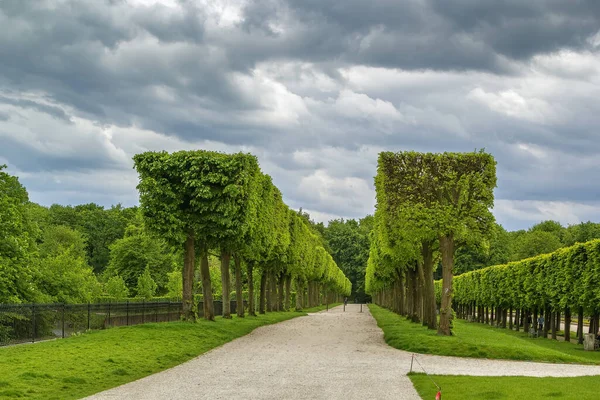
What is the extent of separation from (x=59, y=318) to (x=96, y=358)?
924cm

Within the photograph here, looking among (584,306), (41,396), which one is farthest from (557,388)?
(584,306)

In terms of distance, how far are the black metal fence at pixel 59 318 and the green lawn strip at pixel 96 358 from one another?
3.70ft

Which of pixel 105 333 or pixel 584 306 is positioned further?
pixel 584 306

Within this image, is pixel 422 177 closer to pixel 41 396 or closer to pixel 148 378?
pixel 148 378

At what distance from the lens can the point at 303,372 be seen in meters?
20.2

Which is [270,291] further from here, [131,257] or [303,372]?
[303,372]

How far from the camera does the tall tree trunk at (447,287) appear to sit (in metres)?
33.9

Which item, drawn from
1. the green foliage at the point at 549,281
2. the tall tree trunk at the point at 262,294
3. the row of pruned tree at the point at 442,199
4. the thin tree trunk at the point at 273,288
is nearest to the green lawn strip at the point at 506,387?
the row of pruned tree at the point at 442,199

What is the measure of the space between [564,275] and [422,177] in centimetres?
1428

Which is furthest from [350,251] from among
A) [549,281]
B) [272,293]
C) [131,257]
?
[549,281]

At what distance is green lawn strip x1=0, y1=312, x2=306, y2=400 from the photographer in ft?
53.9

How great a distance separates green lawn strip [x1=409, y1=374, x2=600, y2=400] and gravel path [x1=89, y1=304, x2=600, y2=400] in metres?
0.56

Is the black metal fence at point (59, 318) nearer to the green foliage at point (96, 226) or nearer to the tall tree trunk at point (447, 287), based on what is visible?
the tall tree trunk at point (447, 287)

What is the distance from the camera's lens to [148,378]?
18641mm
